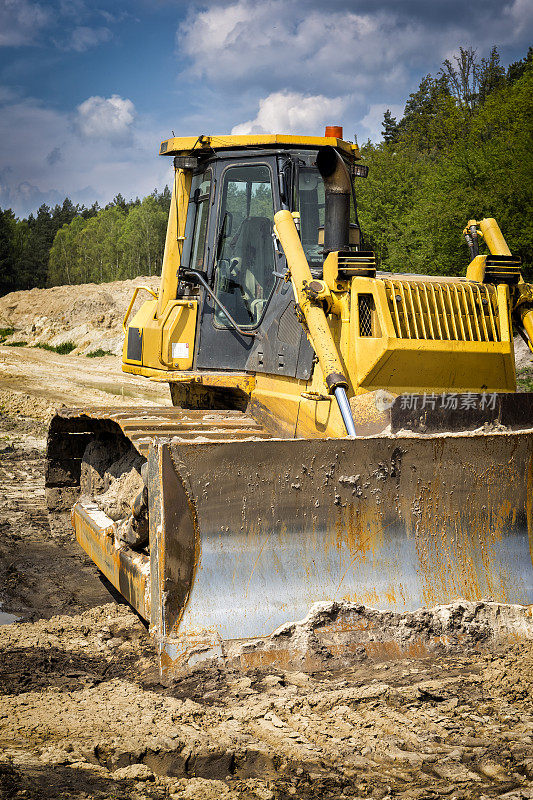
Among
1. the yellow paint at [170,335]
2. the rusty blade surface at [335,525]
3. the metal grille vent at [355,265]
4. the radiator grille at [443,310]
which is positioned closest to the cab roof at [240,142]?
the yellow paint at [170,335]

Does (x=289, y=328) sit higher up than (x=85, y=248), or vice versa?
(x=85, y=248)

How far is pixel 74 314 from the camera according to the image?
3056 centimetres

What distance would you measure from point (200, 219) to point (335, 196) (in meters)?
1.49

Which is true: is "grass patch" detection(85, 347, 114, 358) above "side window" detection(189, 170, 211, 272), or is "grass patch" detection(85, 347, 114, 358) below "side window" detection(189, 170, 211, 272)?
below

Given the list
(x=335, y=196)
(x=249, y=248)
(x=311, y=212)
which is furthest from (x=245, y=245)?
(x=335, y=196)

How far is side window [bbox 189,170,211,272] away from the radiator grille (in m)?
1.72

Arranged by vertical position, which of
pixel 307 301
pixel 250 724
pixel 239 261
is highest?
pixel 239 261

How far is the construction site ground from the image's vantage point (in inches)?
102

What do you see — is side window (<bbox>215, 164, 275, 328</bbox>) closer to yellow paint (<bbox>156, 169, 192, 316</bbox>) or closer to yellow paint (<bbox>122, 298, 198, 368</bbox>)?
yellow paint (<bbox>122, 298, 198, 368</bbox>)

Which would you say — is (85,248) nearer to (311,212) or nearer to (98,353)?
(98,353)

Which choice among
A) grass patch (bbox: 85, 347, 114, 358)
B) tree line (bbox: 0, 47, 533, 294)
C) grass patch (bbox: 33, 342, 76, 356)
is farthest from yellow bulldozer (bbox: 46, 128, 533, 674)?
grass patch (bbox: 33, 342, 76, 356)

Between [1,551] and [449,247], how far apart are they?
16595mm

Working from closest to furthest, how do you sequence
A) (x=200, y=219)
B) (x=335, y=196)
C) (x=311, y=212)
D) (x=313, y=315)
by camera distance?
(x=313, y=315) < (x=335, y=196) < (x=311, y=212) < (x=200, y=219)

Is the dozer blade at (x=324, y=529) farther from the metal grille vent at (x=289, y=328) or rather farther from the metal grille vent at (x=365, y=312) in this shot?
the metal grille vent at (x=289, y=328)
